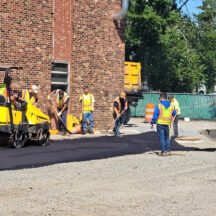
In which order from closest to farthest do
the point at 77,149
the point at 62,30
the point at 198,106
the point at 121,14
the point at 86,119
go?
the point at 77,149 < the point at 86,119 < the point at 62,30 < the point at 121,14 < the point at 198,106

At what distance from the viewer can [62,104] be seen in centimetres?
2022

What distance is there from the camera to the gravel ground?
25.7ft

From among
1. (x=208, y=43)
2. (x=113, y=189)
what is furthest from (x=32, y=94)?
(x=208, y=43)

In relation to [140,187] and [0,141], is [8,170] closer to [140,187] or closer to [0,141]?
[140,187]

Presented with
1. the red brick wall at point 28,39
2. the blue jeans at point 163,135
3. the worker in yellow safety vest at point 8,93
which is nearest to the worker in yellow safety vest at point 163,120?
the blue jeans at point 163,135

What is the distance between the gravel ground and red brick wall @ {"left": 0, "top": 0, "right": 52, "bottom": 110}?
684 cm

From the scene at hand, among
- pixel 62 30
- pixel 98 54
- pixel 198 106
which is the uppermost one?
pixel 62 30

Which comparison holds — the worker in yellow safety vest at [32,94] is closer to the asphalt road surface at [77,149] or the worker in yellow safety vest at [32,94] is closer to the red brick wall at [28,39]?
the red brick wall at [28,39]

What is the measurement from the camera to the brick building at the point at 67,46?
755 inches

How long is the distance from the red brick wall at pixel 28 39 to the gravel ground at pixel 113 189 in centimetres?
684

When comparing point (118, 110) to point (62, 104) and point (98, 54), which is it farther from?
point (98, 54)

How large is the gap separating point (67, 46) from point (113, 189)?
12.8 m

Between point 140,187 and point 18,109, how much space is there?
6551mm

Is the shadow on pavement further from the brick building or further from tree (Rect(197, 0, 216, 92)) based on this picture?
tree (Rect(197, 0, 216, 92))
